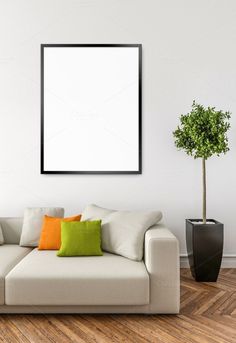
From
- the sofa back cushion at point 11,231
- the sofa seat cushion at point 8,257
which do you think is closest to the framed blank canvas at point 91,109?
the sofa back cushion at point 11,231

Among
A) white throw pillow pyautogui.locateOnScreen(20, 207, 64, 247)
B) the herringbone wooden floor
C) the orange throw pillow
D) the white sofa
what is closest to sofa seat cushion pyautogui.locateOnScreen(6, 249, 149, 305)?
the white sofa

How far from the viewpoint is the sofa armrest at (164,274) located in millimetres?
2770

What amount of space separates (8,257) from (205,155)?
1.99 m

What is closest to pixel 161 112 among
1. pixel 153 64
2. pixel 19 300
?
pixel 153 64

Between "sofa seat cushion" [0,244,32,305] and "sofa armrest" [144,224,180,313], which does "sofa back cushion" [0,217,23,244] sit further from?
"sofa armrest" [144,224,180,313]

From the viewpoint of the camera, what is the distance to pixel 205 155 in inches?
140

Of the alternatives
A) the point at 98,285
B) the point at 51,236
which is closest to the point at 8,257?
the point at 51,236

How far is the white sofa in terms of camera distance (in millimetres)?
2701

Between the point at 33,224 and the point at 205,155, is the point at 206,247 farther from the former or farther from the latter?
the point at 33,224

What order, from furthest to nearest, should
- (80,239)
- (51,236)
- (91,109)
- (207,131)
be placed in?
(91,109), (207,131), (51,236), (80,239)

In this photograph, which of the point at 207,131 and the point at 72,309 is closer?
the point at 72,309

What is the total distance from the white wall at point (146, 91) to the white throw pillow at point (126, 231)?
2.68 ft

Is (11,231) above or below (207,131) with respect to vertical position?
below

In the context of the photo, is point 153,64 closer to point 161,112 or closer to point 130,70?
point 130,70
